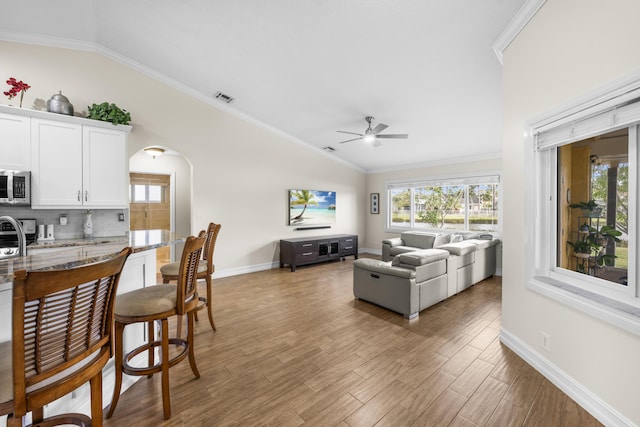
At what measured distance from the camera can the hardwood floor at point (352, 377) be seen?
171 centimetres

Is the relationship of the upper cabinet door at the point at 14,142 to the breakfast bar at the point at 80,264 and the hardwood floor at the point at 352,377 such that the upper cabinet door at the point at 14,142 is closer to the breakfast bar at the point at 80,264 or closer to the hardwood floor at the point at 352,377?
the breakfast bar at the point at 80,264

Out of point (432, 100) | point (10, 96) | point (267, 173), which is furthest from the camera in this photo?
point (267, 173)

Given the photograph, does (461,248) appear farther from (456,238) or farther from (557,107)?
(557,107)

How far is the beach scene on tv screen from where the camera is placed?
20.0 feet

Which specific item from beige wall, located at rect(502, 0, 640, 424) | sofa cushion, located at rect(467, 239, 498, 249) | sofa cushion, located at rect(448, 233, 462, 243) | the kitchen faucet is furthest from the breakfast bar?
sofa cushion, located at rect(448, 233, 462, 243)

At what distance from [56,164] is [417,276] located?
14.6 ft

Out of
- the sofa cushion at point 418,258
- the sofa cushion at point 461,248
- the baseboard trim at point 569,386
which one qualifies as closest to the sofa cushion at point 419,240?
the sofa cushion at point 461,248

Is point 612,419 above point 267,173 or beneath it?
beneath

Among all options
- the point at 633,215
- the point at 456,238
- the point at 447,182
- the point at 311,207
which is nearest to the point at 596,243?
the point at 633,215

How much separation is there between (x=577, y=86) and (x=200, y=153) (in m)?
4.83

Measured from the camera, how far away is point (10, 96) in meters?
3.02

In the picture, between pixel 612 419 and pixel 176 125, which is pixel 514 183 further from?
pixel 176 125

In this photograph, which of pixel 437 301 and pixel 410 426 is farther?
pixel 437 301

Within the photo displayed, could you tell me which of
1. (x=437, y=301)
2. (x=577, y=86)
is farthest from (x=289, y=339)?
(x=577, y=86)
